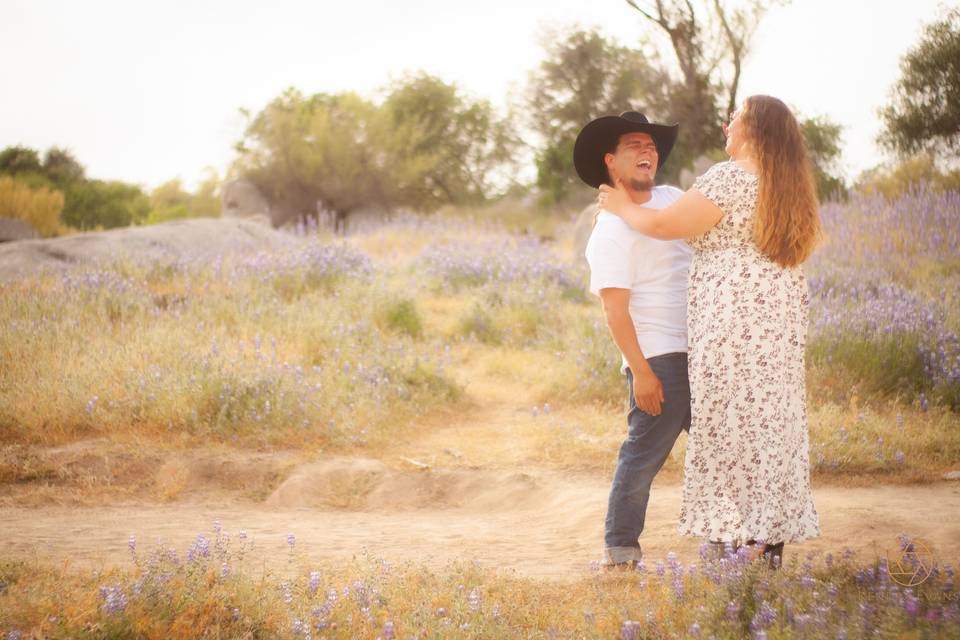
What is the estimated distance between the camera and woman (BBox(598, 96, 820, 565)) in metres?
3.23

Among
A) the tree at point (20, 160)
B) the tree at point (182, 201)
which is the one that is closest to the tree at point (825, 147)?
the tree at point (182, 201)

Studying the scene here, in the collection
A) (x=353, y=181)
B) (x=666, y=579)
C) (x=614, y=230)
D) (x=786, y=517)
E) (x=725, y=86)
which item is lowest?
(x=666, y=579)

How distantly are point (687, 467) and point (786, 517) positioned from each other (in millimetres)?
418

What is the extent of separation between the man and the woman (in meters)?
0.11

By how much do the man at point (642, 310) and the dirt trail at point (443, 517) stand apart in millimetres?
510

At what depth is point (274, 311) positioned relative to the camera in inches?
320

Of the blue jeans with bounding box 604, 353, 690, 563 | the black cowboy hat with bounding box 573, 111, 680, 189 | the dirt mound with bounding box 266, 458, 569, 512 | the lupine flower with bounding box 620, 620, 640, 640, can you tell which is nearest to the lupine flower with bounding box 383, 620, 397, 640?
the lupine flower with bounding box 620, 620, 640, 640

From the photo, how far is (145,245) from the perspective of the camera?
1170cm

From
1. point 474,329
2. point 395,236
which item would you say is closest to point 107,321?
point 474,329

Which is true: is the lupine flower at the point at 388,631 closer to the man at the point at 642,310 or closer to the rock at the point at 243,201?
the man at the point at 642,310

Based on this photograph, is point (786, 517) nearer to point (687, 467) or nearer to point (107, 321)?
point (687, 467)

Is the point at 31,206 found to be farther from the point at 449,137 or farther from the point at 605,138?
the point at 605,138

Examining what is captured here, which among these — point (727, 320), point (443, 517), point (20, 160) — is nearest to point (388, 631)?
point (727, 320)

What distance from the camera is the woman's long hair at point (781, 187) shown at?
3.20 meters
